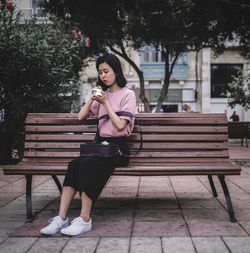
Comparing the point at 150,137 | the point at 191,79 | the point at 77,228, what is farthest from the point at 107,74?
the point at 191,79

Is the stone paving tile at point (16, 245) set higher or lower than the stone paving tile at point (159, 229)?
higher

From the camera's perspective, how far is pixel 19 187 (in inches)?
261

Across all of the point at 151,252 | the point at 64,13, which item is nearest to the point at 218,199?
the point at 151,252

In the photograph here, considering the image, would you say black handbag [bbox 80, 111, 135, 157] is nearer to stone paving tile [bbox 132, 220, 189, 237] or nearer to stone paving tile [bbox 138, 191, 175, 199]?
stone paving tile [bbox 132, 220, 189, 237]

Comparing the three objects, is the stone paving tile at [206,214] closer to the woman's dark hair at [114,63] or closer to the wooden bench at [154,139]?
the wooden bench at [154,139]

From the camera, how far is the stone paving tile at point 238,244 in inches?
138

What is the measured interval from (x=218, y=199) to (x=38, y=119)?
2245 millimetres

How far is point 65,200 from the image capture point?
4.18 m

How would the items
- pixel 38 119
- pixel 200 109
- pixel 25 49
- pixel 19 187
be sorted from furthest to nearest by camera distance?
1. pixel 200 109
2. pixel 25 49
3. pixel 19 187
4. pixel 38 119

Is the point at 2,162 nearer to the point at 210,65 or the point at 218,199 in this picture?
the point at 218,199

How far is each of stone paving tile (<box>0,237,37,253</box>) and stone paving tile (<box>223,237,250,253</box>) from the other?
1.50m

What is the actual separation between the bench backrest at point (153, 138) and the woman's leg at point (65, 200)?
0.74 meters

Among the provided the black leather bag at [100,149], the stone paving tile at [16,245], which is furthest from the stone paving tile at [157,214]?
the stone paving tile at [16,245]

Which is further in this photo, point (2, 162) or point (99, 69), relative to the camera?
point (2, 162)
